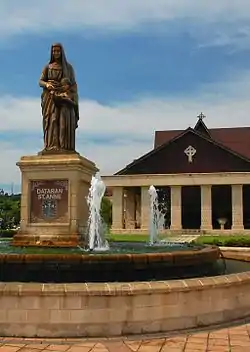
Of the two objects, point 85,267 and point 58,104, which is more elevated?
point 58,104

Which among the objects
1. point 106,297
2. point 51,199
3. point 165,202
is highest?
point 165,202

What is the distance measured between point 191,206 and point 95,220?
156 ft

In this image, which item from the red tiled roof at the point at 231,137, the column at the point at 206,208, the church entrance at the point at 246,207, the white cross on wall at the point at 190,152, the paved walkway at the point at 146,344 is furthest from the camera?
the red tiled roof at the point at 231,137

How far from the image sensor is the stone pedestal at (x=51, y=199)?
491 inches

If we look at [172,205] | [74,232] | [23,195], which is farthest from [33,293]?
[172,205]

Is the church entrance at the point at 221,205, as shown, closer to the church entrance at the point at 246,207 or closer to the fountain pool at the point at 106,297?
the church entrance at the point at 246,207

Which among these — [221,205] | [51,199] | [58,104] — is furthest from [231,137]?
[51,199]

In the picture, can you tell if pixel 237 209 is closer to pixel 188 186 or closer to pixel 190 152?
pixel 188 186

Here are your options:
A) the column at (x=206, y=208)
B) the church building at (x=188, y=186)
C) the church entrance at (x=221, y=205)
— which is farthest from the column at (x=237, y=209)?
the church entrance at (x=221, y=205)

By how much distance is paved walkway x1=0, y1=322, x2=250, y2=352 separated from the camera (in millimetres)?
7066

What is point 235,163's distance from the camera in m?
55.0

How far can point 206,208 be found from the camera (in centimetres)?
5391

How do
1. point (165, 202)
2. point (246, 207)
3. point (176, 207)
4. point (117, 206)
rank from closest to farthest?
point (176, 207), point (117, 206), point (246, 207), point (165, 202)

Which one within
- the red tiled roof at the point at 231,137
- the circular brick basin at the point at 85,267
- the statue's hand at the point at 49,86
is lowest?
the circular brick basin at the point at 85,267
